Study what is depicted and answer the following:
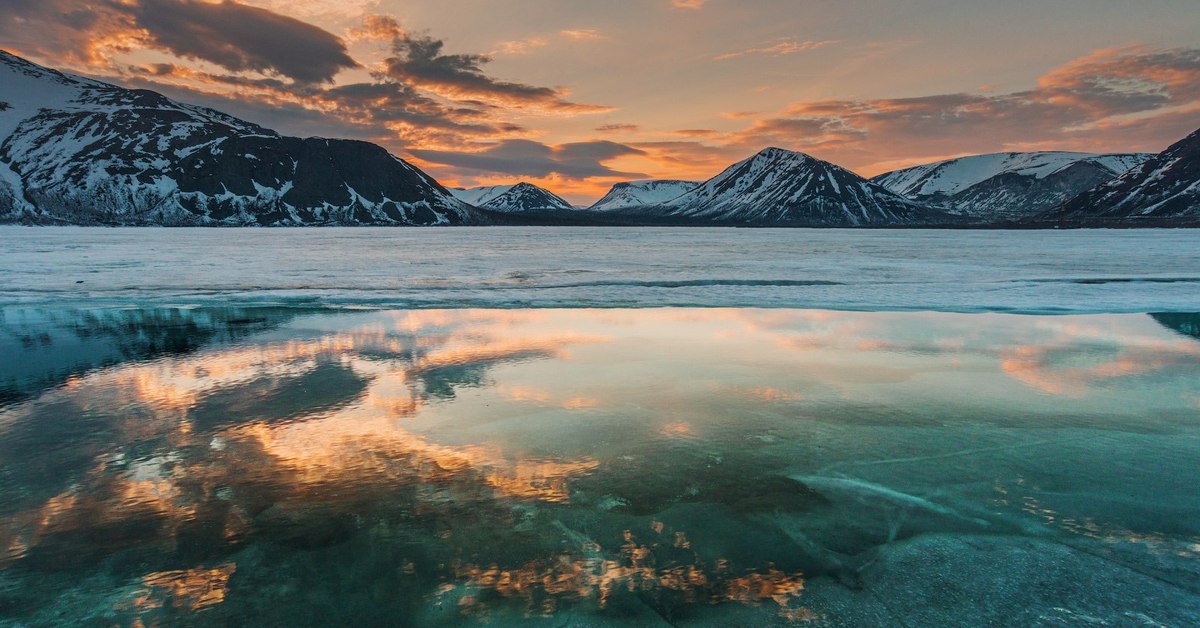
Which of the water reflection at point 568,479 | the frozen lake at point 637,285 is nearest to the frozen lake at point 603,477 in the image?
the water reflection at point 568,479

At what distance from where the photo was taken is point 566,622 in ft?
16.0

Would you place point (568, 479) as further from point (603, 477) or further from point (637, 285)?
point (637, 285)

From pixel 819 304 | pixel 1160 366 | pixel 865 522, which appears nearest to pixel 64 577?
pixel 865 522

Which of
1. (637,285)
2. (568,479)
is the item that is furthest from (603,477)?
(637,285)

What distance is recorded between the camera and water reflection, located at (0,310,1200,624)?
536cm

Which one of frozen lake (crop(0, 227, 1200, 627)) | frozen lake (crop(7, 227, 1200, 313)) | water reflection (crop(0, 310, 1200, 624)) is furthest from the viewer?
frozen lake (crop(7, 227, 1200, 313))

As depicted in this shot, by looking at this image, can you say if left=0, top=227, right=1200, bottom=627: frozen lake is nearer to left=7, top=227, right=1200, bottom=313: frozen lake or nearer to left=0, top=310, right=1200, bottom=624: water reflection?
left=0, top=310, right=1200, bottom=624: water reflection

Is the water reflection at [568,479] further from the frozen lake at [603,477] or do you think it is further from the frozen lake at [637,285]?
the frozen lake at [637,285]

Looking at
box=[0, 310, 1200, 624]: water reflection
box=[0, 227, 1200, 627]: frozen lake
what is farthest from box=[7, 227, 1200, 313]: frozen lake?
box=[0, 310, 1200, 624]: water reflection

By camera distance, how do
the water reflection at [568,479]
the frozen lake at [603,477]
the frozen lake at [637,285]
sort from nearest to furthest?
the frozen lake at [603,477] → the water reflection at [568,479] → the frozen lake at [637,285]

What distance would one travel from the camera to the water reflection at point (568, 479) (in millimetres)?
5363

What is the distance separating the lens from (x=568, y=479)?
759 centimetres

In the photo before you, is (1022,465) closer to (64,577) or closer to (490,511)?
(490,511)

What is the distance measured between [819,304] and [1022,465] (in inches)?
628
